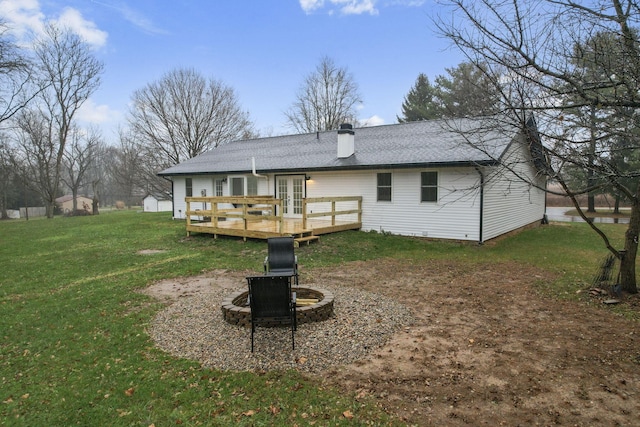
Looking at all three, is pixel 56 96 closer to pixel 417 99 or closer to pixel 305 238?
pixel 305 238

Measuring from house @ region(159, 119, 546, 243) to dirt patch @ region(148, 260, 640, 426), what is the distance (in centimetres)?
419

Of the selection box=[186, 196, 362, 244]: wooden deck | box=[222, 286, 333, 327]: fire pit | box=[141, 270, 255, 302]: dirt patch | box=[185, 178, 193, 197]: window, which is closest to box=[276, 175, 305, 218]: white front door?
box=[186, 196, 362, 244]: wooden deck

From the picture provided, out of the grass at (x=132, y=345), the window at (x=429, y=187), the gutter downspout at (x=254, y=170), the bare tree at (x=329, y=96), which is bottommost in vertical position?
the grass at (x=132, y=345)

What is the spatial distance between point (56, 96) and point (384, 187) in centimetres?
2773

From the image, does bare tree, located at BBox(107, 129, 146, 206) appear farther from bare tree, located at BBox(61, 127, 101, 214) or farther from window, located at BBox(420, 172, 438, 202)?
window, located at BBox(420, 172, 438, 202)

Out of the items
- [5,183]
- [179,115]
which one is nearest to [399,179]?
[179,115]

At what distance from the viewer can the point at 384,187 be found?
527 inches

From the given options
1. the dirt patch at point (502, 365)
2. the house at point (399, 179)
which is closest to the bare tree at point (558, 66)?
the dirt patch at point (502, 365)

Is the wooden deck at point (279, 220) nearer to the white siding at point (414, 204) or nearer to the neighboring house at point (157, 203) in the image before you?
the white siding at point (414, 204)

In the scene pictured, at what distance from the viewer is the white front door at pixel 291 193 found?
51.0 ft

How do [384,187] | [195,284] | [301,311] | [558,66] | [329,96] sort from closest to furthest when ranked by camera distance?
[558,66] < [301,311] < [195,284] < [384,187] < [329,96]

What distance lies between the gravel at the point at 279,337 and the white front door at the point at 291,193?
9.91 m

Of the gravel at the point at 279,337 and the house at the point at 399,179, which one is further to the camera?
the house at the point at 399,179

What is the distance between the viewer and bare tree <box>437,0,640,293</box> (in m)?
3.93
